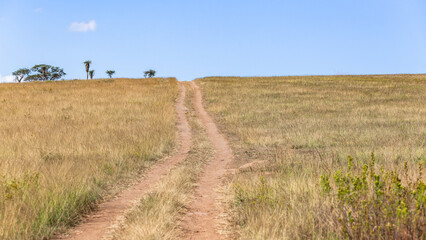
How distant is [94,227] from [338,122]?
15.3 metres

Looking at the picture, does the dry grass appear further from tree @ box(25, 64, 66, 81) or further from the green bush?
tree @ box(25, 64, 66, 81)

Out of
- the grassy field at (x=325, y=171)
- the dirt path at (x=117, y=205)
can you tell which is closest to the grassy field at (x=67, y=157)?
the dirt path at (x=117, y=205)

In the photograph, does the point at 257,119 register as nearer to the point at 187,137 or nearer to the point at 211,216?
the point at 187,137

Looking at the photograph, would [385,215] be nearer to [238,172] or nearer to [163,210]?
[163,210]

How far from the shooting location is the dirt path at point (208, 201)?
5.19 m

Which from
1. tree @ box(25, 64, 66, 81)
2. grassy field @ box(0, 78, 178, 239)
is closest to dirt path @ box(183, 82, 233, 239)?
grassy field @ box(0, 78, 178, 239)

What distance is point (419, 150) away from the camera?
1033 centimetres

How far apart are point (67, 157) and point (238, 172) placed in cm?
464

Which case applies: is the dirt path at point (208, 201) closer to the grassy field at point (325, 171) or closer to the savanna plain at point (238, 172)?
the savanna plain at point (238, 172)

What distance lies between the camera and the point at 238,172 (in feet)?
29.1

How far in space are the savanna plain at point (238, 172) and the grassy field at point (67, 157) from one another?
3cm

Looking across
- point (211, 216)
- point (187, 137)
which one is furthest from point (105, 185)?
point (187, 137)

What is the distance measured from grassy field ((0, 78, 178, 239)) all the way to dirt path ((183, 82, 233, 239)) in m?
1.73

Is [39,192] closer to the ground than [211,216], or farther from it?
farther from it
